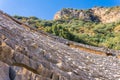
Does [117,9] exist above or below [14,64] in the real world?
above

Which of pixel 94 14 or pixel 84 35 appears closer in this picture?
pixel 84 35

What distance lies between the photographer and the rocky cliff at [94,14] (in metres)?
90.9

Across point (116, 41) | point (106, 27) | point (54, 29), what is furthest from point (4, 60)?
point (106, 27)

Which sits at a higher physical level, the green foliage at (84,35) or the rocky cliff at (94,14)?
the rocky cliff at (94,14)

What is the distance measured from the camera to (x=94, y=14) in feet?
318

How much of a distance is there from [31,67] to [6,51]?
0.43 m

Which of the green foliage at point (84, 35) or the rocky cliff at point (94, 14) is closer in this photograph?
the green foliage at point (84, 35)

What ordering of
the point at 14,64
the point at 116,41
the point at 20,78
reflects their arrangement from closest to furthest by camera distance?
the point at 20,78
the point at 14,64
the point at 116,41

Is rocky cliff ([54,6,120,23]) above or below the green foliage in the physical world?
above

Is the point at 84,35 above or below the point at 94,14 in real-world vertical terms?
below

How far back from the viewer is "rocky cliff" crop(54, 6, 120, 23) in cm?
9094

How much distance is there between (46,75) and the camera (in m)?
4.79

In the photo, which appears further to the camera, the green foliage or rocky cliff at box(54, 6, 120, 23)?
rocky cliff at box(54, 6, 120, 23)

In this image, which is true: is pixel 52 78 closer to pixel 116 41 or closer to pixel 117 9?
pixel 116 41
